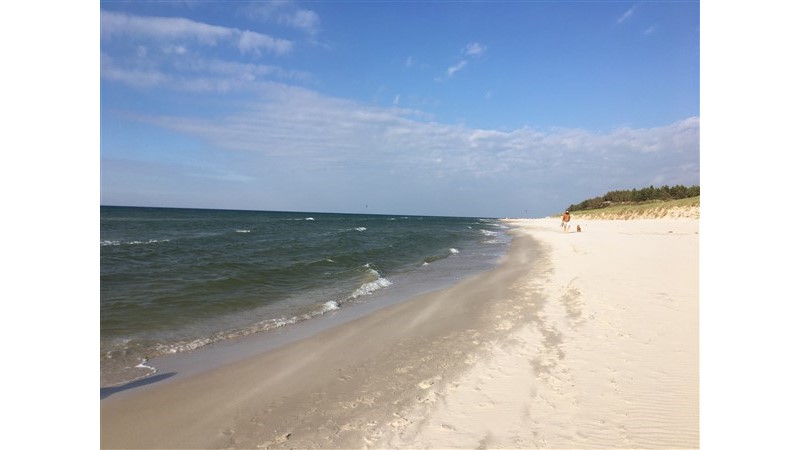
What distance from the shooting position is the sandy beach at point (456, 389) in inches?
154

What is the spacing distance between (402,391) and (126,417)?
350 cm

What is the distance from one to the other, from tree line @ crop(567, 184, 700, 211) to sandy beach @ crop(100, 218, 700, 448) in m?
54.5

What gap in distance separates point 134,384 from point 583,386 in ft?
21.3

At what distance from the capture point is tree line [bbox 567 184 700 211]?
183 feet

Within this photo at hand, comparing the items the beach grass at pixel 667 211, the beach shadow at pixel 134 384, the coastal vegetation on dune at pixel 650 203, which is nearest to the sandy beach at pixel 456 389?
the beach shadow at pixel 134 384

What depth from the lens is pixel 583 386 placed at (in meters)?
4.73

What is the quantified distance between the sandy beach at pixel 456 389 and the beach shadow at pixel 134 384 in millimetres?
177

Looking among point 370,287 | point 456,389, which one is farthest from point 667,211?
point 456,389

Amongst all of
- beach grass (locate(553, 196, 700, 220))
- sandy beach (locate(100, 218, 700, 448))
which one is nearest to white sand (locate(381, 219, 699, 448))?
sandy beach (locate(100, 218, 700, 448))

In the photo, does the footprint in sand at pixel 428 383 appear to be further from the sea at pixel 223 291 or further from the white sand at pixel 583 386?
the sea at pixel 223 291

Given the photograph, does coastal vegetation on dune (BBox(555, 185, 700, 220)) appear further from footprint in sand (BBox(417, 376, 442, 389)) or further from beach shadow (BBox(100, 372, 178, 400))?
beach shadow (BBox(100, 372, 178, 400))

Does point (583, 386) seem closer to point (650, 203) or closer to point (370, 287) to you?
point (370, 287)
